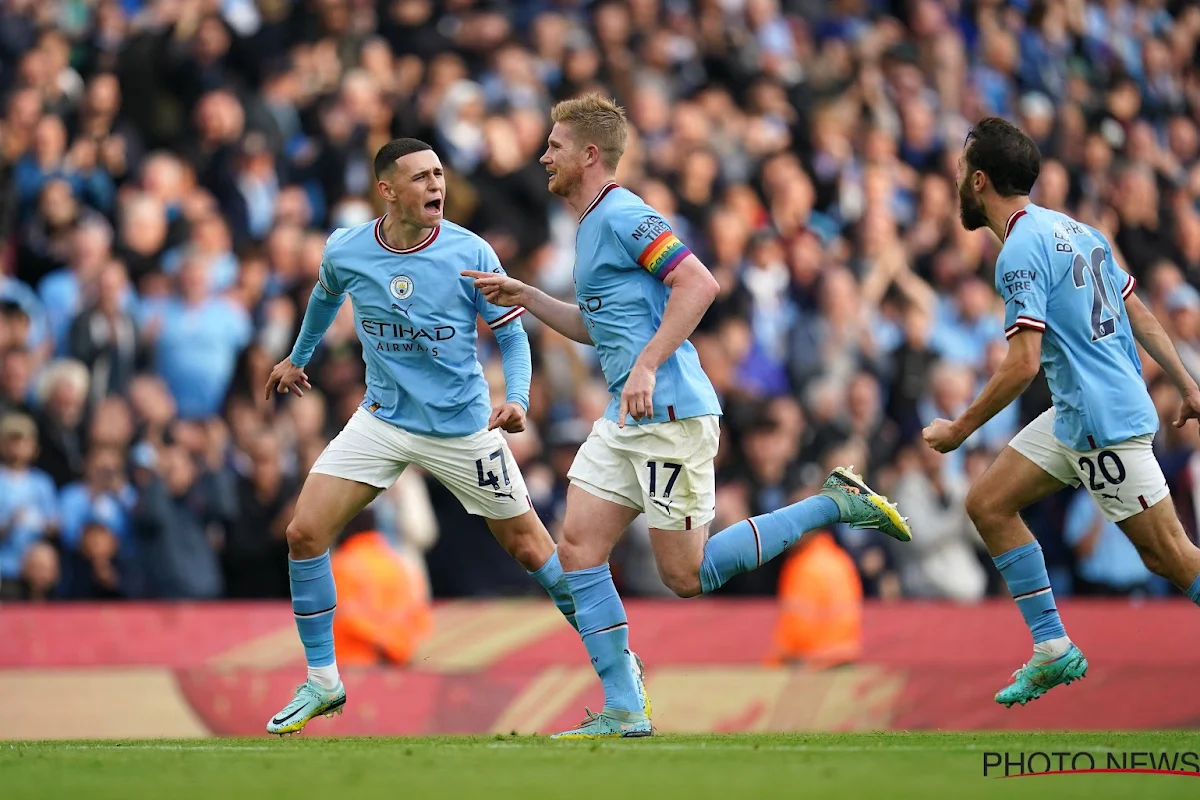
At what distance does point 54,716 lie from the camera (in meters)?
11.2

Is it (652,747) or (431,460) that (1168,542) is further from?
(431,460)

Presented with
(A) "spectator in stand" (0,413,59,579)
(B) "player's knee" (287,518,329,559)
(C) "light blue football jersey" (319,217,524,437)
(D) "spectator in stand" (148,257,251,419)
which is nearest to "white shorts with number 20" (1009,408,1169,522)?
(C) "light blue football jersey" (319,217,524,437)

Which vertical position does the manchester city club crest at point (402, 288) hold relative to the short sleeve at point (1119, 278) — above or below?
above

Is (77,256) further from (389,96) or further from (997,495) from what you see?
(997,495)

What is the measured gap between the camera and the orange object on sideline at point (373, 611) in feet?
38.9

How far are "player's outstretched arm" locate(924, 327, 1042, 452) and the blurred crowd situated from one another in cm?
567

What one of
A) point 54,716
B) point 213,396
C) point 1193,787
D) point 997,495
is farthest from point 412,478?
point 1193,787

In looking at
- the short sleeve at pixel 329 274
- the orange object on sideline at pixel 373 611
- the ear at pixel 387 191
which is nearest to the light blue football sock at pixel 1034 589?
the ear at pixel 387 191

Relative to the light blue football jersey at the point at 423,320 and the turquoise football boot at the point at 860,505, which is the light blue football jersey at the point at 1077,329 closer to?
the turquoise football boot at the point at 860,505

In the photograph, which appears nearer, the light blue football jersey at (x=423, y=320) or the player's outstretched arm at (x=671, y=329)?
the player's outstretched arm at (x=671, y=329)

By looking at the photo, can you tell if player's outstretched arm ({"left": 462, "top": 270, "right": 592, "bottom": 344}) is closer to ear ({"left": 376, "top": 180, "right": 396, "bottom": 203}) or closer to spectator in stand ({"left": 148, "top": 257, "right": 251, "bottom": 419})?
ear ({"left": 376, "top": 180, "right": 396, "bottom": 203})

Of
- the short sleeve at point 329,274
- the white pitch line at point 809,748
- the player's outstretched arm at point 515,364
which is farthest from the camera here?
the short sleeve at point 329,274

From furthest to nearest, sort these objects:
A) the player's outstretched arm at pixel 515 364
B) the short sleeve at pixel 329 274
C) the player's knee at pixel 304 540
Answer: the short sleeve at pixel 329 274
the player's knee at pixel 304 540
the player's outstretched arm at pixel 515 364

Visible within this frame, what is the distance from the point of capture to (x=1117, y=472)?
7727mm
